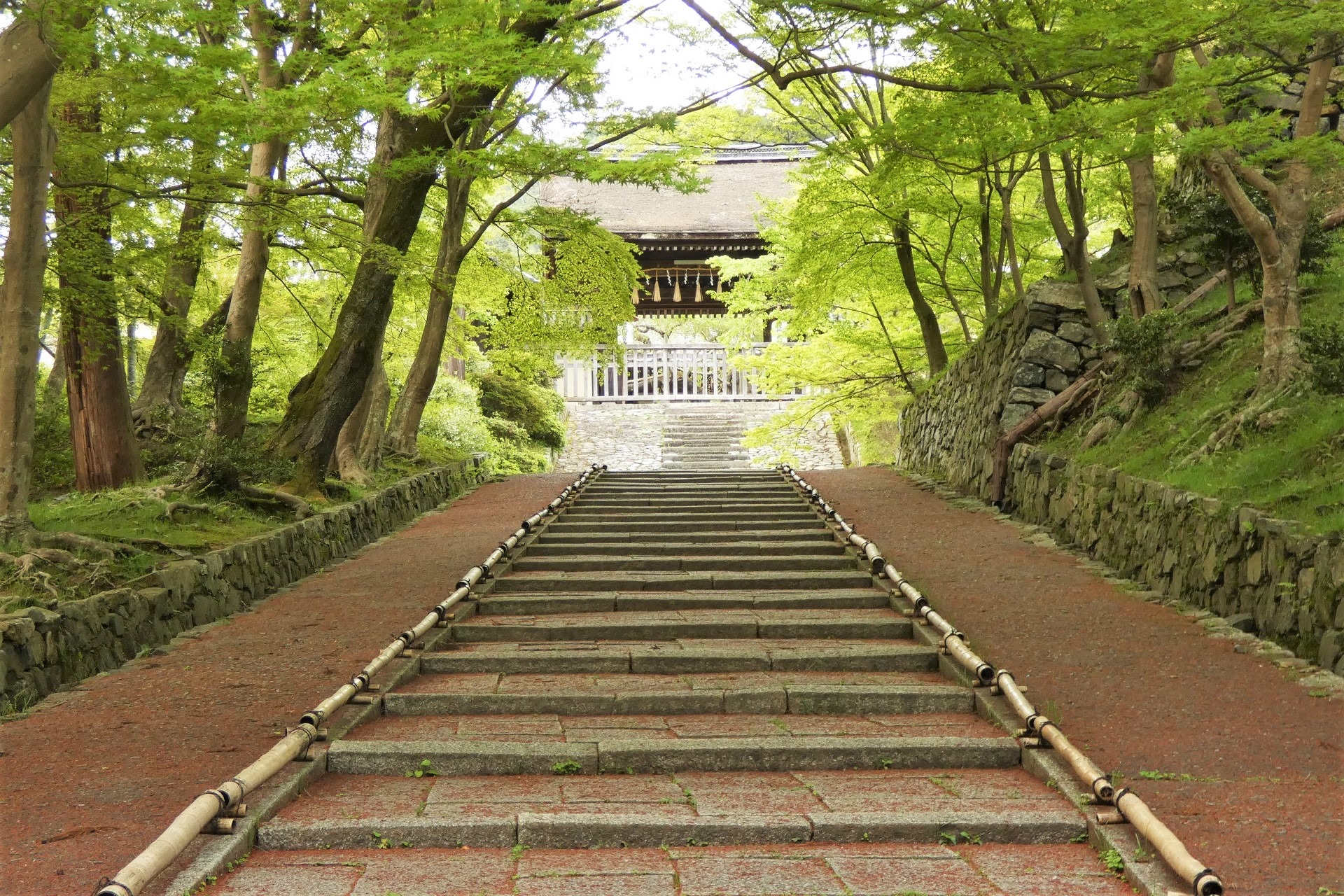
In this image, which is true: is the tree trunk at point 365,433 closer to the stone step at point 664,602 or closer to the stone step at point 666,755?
the stone step at point 664,602

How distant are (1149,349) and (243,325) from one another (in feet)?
28.0

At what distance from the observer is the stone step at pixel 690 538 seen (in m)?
10.5

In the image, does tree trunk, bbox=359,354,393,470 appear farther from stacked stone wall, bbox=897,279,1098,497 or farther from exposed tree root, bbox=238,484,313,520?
stacked stone wall, bbox=897,279,1098,497

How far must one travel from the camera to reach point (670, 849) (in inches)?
164

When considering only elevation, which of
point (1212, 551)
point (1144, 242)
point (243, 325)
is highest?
point (1144, 242)

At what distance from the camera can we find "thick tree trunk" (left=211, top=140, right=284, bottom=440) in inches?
417

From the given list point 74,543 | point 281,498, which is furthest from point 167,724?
point 281,498

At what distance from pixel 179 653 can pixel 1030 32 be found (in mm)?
6304

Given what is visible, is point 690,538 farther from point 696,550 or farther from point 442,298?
point 442,298

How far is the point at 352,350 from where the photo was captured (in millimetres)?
10906

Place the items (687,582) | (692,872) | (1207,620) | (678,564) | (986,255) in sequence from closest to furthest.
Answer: (692,872) < (1207,620) < (687,582) < (678,564) < (986,255)

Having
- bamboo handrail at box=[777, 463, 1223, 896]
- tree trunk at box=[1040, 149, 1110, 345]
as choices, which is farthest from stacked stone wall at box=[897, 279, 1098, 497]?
bamboo handrail at box=[777, 463, 1223, 896]

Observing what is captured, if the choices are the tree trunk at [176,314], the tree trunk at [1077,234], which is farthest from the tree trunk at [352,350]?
the tree trunk at [1077,234]

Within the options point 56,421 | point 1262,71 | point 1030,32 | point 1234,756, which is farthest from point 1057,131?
point 56,421
